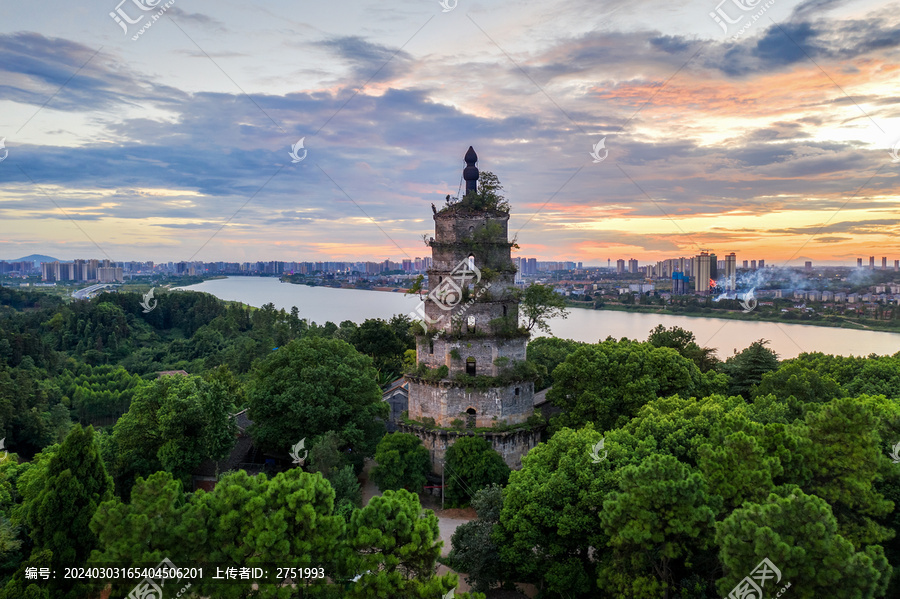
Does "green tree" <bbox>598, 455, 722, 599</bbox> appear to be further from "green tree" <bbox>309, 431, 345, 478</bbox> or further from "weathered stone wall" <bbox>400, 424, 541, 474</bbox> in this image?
"green tree" <bbox>309, 431, 345, 478</bbox>

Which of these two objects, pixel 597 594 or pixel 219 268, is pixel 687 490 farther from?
pixel 219 268

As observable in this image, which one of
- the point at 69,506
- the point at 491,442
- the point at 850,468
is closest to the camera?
the point at 850,468

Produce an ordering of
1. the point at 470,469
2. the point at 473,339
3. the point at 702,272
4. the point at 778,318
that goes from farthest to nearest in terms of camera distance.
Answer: the point at 778,318 < the point at 702,272 < the point at 473,339 < the point at 470,469

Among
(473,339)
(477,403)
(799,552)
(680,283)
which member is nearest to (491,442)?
(477,403)

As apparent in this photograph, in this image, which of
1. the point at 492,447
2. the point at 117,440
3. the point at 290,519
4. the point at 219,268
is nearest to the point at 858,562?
the point at 290,519

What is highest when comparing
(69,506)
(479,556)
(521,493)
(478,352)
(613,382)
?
(478,352)

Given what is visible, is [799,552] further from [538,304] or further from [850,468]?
[538,304]
